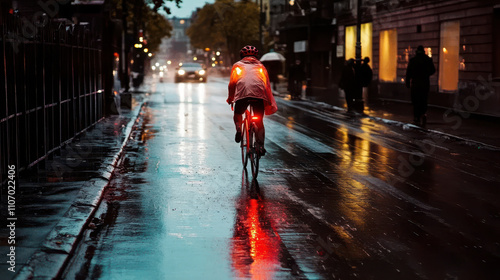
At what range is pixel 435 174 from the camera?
11742 mm

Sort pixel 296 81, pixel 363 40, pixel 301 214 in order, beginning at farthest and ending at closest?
1. pixel 363 40
2. pixel 296 81
3. pixel 301 214

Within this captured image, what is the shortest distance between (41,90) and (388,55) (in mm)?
25364

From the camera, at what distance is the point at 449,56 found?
27672 millimetres

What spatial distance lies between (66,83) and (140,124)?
22.9 feet

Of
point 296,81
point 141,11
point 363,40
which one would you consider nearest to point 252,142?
point 296,81

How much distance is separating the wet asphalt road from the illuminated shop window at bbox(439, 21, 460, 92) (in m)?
11.6

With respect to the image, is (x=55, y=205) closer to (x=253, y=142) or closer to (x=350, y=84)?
(x=253, y=142)

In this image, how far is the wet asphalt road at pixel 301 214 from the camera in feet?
20.5

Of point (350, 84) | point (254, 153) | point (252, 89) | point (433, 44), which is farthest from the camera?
point (433, 44)

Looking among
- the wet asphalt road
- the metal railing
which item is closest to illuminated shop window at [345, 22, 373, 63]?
the metal railing

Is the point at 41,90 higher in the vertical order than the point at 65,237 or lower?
higher

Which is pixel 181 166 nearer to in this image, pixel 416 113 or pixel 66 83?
pixel 66 83

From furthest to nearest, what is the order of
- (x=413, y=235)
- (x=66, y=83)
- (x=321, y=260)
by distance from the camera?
1. (x=66, y=83)
2. (x=413, y=235)
3. (x=321, y=260)

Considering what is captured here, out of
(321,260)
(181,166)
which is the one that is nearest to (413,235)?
(321,260)
